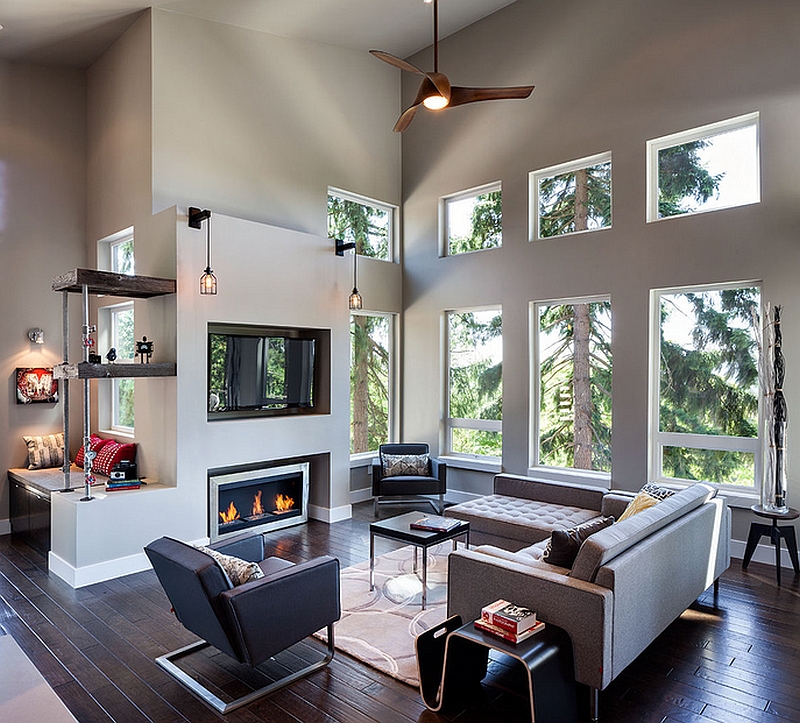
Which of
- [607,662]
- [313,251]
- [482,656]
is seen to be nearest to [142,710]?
[482,656]

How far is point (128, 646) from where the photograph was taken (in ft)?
11.5

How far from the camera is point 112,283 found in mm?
4742

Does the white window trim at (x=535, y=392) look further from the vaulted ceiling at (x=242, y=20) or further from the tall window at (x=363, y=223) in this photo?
the vaulted ceiling at (x=242, y=20)

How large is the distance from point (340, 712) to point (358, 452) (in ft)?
14.5

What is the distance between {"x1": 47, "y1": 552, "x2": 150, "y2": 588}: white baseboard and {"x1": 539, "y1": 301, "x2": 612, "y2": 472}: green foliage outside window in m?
4.10

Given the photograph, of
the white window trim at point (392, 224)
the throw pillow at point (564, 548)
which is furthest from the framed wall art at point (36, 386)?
the throw pillow at point (564, 548)

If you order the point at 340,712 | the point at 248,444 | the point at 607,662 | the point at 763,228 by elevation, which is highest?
the point at 763,228

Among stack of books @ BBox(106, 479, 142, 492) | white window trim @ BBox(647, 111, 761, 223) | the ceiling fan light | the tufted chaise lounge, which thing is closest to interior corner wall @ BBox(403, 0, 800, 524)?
white window trim @ BBox(647, 111, 761, 223)

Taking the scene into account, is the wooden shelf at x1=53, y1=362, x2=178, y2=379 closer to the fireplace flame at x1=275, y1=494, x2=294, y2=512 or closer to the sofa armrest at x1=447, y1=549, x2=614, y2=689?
the fireplace flame at x1=275, y1=494, x2=294, y2=512

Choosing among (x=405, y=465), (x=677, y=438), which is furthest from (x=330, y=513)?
(x=677, y=438)

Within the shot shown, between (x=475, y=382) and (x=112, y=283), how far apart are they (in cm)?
408

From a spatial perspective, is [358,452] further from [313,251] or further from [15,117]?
[15,117]

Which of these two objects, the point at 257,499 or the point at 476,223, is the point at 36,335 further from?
the point at 476,223

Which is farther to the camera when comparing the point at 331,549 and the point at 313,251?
the point at 313,251
